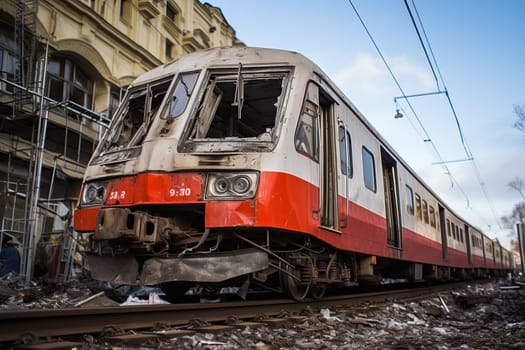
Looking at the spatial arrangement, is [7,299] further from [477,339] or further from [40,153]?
[477,339]

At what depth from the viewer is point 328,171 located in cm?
620

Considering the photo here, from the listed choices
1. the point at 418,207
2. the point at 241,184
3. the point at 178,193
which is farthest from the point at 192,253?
the point at 418,207

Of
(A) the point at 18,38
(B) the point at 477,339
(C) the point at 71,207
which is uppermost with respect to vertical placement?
(A) the point at 18,38

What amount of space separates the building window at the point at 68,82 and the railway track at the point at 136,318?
1126 cm

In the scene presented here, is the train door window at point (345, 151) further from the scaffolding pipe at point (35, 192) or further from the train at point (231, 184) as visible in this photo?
the scaffolding pipe at point (35, 192)

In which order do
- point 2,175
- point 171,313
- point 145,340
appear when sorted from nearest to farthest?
point 145,340
point 171,313
point 2,175

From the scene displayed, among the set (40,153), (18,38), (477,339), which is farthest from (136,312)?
(18,38)

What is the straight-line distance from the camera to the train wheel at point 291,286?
17.7 ft

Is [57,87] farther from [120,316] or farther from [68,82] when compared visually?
[120,316]

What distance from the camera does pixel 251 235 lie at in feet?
16.5

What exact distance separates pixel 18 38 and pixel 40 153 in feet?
12.5

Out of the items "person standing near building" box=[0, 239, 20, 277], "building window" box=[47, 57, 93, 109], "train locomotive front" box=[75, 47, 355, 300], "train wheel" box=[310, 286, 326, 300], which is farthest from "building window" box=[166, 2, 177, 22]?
"train wheel" box=[310, 286, 326, 300]

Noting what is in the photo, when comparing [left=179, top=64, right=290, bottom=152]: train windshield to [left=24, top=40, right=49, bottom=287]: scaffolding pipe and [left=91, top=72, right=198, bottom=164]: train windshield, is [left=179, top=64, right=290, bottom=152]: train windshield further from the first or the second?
[left=24, top=40, right=49, bottom=287]: scaffolding pipe

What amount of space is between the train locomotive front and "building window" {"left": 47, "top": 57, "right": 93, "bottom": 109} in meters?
9.24
